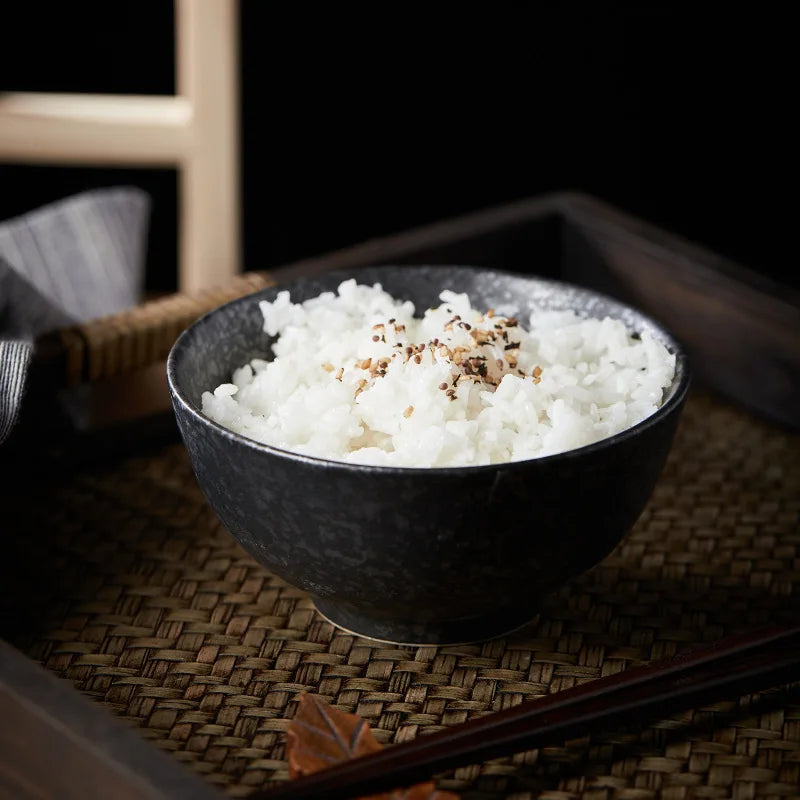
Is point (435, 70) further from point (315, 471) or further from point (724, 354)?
point (315, 471)

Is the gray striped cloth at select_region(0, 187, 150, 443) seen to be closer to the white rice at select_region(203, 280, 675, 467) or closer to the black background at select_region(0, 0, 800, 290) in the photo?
the white rice at select_region(203, 280, 675, 467)

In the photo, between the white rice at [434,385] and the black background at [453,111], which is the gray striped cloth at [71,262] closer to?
the white rice at [434,385]

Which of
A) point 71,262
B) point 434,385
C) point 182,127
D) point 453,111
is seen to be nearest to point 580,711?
point 434,385

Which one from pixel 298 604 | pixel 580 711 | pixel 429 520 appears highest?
pixel 429 520

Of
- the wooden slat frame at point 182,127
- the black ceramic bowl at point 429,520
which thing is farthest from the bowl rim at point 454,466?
the wooden slat frame at point 182,127

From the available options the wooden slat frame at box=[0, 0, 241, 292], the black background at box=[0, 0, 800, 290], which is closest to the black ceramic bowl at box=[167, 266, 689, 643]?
the wooden slat frame at box=[0, 0, 241, 292]

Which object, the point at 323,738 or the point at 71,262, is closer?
the point at 323,738

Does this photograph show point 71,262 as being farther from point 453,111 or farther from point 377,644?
point 453,111

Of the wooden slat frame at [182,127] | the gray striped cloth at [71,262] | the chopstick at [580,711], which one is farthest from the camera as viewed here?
the wooden slat frame at [182,127]
